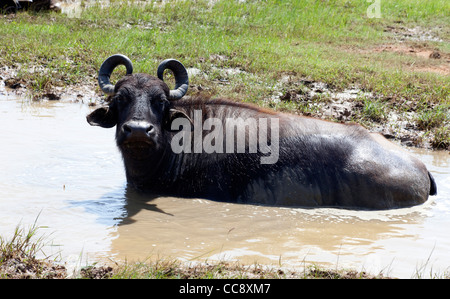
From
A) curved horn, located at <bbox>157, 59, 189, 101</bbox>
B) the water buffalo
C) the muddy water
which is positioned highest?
curved horn, located at <bbox>157, 59, 189, 101</bbox>

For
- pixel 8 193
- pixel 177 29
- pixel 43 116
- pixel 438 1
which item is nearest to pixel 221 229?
pixel 8 193

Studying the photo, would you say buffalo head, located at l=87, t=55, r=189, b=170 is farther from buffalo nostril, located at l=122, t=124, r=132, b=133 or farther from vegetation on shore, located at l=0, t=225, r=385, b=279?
vegetation on shore, located at l=0, t=225, r=385, b=279

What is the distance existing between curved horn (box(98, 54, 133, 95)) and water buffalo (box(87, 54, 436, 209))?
2cm

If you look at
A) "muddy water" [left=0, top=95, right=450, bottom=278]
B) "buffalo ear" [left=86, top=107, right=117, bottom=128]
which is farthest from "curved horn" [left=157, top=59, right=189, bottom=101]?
"muddy water" [left=0, top=95, right=450, bottom=278]

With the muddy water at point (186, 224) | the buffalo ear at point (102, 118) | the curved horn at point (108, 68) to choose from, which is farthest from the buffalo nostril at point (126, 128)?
the curved horn at point (108, 68)

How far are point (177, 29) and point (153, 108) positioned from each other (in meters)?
8.64

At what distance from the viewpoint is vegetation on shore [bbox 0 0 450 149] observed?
9.45 metres

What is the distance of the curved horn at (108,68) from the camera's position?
6.14m

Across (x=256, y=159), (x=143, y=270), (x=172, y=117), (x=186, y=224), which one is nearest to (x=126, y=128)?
(x=172, y=117)

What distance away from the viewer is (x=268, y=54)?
12.2 metres

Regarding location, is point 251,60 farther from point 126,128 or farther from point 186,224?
point 186,224

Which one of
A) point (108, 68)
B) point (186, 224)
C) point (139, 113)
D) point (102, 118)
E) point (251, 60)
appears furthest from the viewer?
point (251, 60)

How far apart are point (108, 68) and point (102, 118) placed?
676 millimetres

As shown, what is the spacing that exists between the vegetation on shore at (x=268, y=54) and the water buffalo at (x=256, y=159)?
2.74 metres
